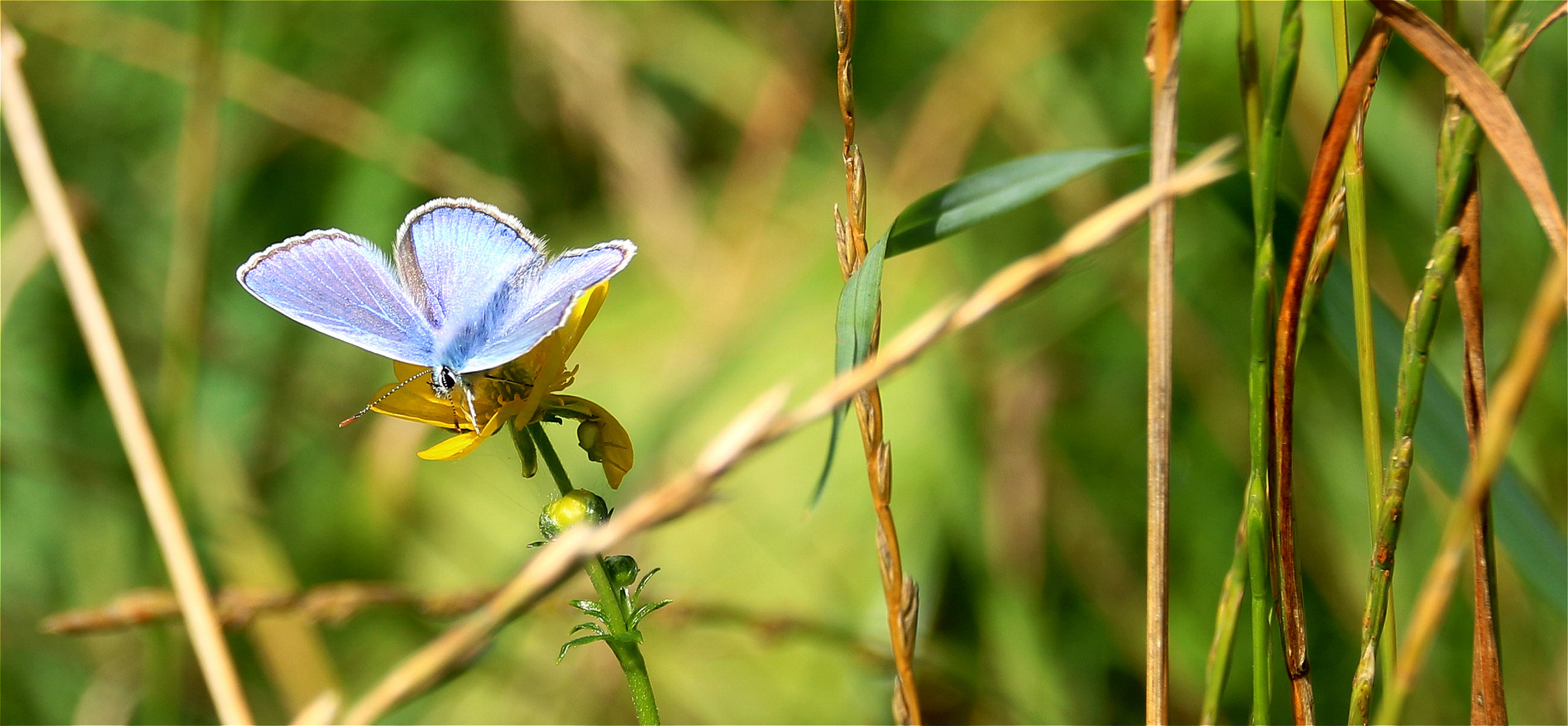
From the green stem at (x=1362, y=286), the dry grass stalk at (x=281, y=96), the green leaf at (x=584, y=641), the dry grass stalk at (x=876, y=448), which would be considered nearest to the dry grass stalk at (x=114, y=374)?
the green leaf at (x=584, y=641)

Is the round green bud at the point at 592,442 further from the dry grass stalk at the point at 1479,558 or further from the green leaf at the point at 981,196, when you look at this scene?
the dry grass stalk at the point at 1479,558

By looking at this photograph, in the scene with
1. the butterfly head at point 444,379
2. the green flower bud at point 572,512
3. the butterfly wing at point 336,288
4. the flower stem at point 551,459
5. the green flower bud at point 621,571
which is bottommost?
the green flower bud at point 621,571

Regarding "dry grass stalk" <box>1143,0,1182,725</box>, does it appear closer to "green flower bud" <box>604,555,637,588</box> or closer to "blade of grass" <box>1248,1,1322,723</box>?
"blade of grass" <box>1248,1,1322,723</box>

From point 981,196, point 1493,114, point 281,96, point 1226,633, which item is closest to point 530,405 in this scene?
point 981,196

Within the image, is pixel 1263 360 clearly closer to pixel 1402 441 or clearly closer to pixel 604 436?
pixel 1402 441

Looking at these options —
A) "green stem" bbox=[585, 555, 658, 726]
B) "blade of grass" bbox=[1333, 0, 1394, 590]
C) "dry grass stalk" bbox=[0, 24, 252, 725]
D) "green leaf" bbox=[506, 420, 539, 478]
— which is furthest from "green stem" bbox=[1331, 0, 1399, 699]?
"dry grass stalk" bbox=[0, 24, 252, 725]

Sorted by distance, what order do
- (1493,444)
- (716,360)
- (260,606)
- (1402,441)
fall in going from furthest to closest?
(716,360), (260,606), (1402,441), (1493,444)

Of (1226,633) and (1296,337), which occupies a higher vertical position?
(1296,337)
